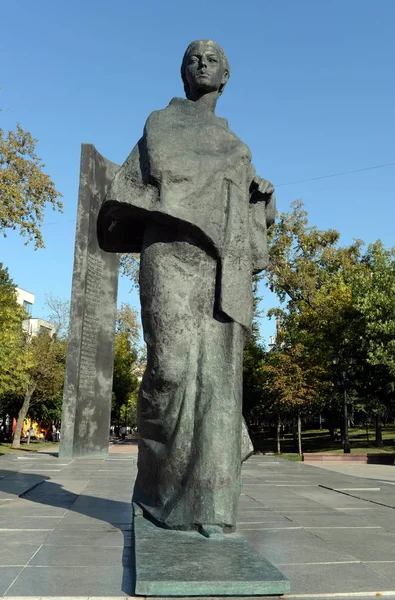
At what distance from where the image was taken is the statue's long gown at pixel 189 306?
4.01 m

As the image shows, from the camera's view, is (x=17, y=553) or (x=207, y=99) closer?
(x=17, y=553)

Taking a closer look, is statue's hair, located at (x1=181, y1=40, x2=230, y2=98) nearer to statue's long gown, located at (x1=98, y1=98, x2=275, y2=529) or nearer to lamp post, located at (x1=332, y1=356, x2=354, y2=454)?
statue's long gown, located at (x1=98, y1=98, x2=275, y2=529)

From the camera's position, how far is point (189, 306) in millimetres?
4254

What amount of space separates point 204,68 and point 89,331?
40.8 feet

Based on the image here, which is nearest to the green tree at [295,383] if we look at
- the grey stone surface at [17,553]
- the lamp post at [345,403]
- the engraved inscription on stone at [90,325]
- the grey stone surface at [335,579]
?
the lamp post at [345,403]

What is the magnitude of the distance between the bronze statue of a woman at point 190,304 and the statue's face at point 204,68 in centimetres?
6

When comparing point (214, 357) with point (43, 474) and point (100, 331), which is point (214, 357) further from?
point (100, 331)

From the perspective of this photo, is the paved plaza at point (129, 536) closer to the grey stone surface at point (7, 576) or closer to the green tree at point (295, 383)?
the grey stone surface at point (7, 576)

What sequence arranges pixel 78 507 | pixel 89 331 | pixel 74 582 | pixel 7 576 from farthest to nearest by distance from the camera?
1. pixel 89 331
2. pixel 78 507
3. pixel 7 576
4. pixel 74 582

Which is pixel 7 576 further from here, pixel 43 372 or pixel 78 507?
pixel 43 372

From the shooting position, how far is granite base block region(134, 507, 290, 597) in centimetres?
281

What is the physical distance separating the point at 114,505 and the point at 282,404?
76.7 feet

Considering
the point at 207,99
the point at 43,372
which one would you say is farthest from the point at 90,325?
the point at 43,372

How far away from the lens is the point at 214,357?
422cm
